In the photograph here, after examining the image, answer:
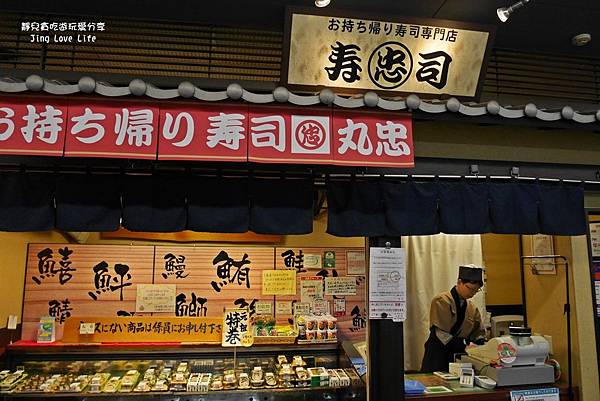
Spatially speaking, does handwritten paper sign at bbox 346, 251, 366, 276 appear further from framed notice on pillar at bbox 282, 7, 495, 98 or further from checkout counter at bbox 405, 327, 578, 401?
framed notice on pillar at bbox 282, 7, 495, 98

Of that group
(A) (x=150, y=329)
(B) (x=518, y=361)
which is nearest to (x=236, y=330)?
(A) (x=150, y=329)

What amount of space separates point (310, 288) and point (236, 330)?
64.0 inches

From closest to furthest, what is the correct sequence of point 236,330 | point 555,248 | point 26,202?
point 26,202
point 555,248
point 236,330

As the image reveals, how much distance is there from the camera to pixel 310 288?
23.9ft

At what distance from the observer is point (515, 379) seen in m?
5.14

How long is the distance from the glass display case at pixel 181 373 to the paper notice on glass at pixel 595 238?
11.0 feet

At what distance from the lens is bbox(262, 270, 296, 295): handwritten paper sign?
277 inches

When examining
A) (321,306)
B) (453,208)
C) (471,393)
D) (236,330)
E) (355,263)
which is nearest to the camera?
(453,208)

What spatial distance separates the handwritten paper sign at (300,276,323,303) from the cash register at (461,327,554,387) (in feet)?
8.86

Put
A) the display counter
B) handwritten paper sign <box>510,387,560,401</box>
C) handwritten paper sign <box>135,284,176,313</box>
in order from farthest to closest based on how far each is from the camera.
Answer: handwritten paper sign <box>135,284,176,313</box>, handwritten paper sign <box>510,387,560,401</box>, the display counter

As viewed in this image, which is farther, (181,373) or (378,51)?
(181,373)

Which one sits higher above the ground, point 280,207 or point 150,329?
point 280,207

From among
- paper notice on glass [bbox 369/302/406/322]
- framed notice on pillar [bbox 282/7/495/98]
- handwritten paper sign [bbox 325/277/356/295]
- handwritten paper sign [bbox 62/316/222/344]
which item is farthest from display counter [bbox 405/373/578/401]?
framed notice on pillar [bbox 282/7/495/98]

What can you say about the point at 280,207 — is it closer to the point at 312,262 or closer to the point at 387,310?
the point at 387,310
